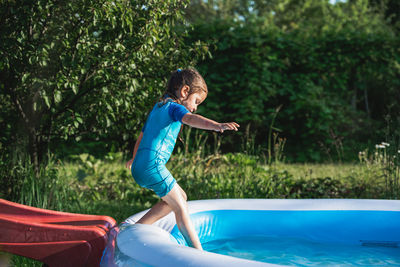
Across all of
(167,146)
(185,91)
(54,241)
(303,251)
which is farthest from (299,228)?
(54,241)

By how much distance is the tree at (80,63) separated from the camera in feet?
12.0

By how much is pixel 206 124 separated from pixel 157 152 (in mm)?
494

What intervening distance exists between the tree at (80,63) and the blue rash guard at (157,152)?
4.07 feet

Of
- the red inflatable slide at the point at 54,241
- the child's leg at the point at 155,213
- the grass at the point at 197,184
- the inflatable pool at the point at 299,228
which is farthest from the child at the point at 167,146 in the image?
the grass at the point at 197,184

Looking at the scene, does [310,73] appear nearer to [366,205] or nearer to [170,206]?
[366,205]

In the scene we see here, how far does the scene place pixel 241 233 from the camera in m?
3.77

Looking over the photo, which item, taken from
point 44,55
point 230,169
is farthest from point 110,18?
point 230,169

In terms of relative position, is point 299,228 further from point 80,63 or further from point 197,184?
point 80,63

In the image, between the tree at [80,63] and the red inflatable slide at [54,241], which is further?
the tree at [80,63]

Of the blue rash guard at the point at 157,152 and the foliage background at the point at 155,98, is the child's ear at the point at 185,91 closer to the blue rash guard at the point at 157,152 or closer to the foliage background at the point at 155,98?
the blue rash guard at the point at 157,152

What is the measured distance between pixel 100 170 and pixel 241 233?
2.76m

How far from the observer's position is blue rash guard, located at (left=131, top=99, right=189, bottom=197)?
2535mm

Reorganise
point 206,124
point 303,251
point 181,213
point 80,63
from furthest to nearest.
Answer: point 80,63 < point 303,251 < point 181,213 < point 206,124

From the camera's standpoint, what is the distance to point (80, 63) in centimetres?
382
